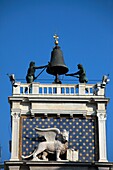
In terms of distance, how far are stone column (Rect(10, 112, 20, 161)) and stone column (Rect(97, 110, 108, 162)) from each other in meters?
3.48

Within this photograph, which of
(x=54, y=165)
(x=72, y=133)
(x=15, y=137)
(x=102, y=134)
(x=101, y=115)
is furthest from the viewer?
(x=101, y=115)

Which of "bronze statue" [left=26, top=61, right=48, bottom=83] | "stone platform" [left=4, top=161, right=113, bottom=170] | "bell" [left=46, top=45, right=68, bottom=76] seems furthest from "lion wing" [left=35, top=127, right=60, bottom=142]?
"bell" [left=46, top=45, right=68, bottom=76]

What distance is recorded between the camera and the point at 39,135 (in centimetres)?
2922

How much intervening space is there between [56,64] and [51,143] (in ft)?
13.5

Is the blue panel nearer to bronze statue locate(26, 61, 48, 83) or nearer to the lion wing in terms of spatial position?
the lion wing

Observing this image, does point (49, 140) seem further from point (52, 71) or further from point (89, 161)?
point (52, 71)

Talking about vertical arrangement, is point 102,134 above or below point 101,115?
below

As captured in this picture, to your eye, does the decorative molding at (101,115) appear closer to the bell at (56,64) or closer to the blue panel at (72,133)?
the blue panel at (72,133)

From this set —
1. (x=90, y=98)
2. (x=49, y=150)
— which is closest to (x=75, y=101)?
(x=90, y=98)

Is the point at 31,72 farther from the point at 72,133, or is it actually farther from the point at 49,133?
the point at 72,133

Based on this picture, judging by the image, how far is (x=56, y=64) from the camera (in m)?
31.2

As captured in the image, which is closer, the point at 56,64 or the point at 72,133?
the point at 72,133

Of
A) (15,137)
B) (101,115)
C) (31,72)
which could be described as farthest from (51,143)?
(31,72)

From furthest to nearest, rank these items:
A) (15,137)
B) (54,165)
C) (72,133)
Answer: (72,133), (15,137), (54,165)
